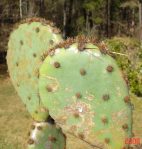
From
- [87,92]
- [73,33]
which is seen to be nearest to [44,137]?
[87,92]

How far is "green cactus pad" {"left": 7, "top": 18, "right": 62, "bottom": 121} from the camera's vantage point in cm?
394

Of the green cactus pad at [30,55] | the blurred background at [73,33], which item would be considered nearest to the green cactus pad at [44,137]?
the green cactus pad at [30,55]

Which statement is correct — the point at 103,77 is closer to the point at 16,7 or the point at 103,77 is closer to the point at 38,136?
the point at 38,136

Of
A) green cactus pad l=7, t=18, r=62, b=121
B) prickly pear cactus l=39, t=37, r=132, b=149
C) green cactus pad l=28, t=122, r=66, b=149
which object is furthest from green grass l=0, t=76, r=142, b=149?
prickly pear cactus l=39, t=37, r=132, b=149

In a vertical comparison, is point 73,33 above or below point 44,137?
below

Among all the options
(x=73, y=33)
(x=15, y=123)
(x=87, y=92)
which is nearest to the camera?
(x=87, y=92)

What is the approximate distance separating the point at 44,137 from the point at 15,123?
6.05m

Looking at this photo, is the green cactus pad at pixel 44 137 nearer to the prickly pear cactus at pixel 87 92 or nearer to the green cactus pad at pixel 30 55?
the green cactus pad at pixel 30 55

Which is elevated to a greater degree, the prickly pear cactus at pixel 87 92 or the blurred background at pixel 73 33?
the prickly pear cactus at pixel 87 92

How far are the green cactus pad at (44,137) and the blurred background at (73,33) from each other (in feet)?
2.62

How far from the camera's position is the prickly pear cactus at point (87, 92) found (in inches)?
119

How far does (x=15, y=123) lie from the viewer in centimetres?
998

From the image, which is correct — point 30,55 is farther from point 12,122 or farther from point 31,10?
point 31,10

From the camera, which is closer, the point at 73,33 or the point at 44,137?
the point at 44,137
